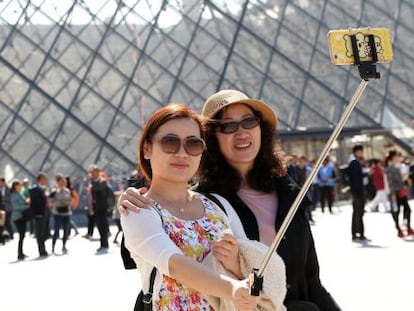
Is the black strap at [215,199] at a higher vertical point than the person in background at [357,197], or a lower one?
higher

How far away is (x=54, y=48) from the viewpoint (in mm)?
25016

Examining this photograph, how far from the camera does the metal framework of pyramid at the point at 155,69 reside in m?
22.8

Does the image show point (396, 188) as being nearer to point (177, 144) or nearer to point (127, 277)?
point (127, 277)

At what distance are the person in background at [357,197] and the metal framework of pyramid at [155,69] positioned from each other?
10.1 m

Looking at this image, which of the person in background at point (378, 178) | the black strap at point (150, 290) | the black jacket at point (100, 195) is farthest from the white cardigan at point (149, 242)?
the person in background at point (378, 178)

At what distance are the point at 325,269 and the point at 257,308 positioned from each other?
246 inches

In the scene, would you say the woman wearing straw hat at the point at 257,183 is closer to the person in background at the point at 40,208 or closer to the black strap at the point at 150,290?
the black strap at the point at 150,290

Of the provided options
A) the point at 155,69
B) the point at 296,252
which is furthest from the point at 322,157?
the point at 155,69

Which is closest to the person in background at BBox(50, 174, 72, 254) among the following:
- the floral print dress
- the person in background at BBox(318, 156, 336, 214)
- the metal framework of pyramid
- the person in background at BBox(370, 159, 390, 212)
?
the person in background at BBox(370, 159, 390, 212)

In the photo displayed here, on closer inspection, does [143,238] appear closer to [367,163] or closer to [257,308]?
[257,308]

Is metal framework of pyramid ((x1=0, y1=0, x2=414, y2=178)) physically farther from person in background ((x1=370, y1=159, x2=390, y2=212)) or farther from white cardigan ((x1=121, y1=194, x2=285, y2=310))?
white cardigan ((x1=121, y1=194, x2=285, y2=310))

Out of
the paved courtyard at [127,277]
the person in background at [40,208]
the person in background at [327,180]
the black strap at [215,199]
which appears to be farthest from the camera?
the person in background at [327,180]

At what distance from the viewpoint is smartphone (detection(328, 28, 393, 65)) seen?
2.60m

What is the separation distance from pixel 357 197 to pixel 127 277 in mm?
3985
